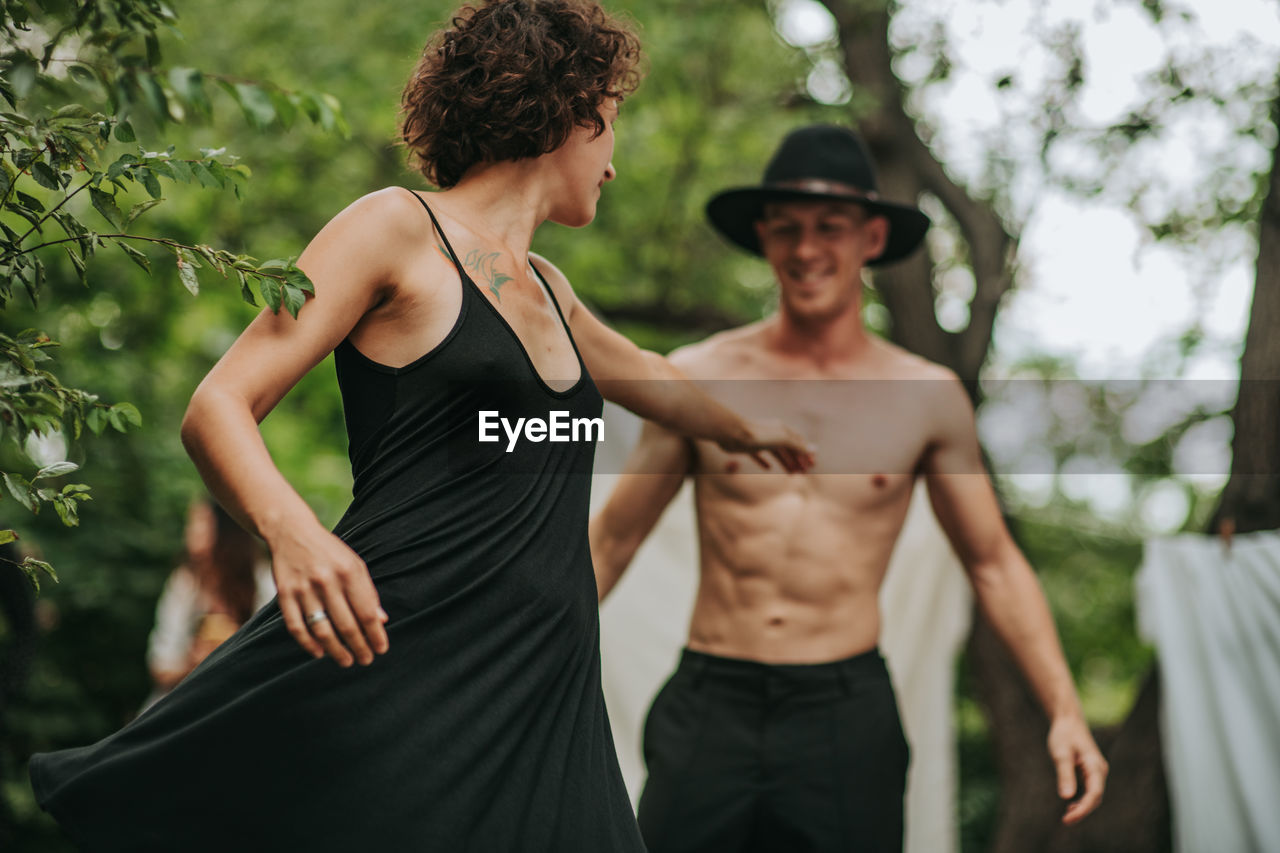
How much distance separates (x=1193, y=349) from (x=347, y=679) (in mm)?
5022

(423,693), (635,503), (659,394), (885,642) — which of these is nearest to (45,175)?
(423,693)

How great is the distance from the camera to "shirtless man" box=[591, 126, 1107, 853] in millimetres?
2852

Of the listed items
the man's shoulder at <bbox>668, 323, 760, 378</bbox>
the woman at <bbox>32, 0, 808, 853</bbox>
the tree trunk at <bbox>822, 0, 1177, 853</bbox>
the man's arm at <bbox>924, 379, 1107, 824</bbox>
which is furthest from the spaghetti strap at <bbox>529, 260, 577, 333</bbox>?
the tree trunk at <bbox>822, 0, 1177, 853</bbox>

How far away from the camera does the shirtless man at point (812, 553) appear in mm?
2852

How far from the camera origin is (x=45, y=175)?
1.51m

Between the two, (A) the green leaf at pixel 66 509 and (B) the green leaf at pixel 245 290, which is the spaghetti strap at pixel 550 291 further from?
(A) the green leaf at pixel 66 509

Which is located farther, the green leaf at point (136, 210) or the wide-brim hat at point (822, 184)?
the wide-brim hat at point (822, 184)

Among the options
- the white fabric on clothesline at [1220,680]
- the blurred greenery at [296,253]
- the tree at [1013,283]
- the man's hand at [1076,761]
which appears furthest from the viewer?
the blurred greenery at [296,253]

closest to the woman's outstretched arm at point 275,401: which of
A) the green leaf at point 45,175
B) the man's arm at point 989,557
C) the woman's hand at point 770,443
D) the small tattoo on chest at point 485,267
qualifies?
the small tattoo on chest at point 485,267

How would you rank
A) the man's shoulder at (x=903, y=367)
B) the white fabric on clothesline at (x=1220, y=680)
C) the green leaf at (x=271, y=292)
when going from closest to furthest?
the green leaf at (x=271, y=292)
the man's shoulder at (x=903, y=367)
the white fabric on clothesline at (x=1220, y=680)

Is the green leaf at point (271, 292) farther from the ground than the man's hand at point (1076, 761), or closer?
farther from the ground

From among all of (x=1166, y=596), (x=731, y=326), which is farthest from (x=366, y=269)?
(x=731, y=326)

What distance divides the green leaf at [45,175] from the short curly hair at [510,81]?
0.51 meters

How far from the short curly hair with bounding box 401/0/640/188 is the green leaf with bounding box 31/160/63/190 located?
51 centimetres
